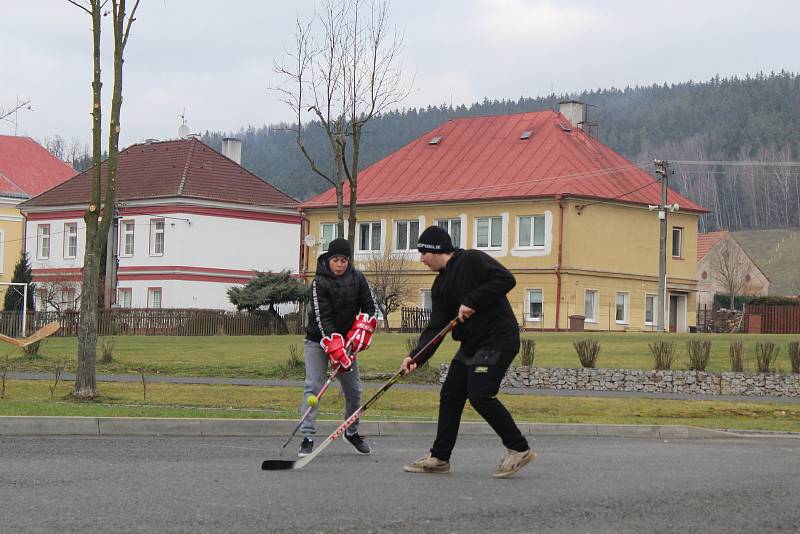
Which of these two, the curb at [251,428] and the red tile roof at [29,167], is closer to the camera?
the curb at [251,428]

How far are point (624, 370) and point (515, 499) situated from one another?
849 inches

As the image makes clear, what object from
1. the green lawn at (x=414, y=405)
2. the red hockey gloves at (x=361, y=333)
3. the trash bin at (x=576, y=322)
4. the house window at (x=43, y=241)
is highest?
the house window at (x=43, y=241)

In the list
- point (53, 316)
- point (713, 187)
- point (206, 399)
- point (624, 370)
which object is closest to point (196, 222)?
point (53, 316)

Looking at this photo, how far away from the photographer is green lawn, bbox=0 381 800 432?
1909cm

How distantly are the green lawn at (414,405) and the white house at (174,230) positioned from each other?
41490 mm

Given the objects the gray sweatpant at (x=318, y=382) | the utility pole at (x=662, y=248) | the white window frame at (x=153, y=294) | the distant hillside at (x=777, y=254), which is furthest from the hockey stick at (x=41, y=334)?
the distant hillside at (x=777, y=254)

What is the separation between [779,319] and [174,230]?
98.7 feet

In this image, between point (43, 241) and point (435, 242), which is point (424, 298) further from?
point (435, 242)

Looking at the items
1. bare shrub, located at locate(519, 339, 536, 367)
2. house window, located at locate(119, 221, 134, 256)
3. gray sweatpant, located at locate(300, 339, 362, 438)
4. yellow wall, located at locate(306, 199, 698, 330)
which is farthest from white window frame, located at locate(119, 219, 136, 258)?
gray sweatpant, located at locate(300, 339, 362, 438)

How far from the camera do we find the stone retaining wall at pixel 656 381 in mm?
28891

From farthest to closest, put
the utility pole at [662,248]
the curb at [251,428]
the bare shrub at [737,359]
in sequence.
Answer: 1. the utility pole at [662,248]
2. the bare shrub at [737,359]
3. the curb at [251,428]

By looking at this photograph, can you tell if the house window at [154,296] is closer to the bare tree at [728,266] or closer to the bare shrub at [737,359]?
the bare shrub at [737,359]

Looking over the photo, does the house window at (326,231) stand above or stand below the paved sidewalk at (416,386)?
above

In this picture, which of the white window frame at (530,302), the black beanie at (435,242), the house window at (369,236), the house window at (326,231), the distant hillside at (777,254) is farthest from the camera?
the distant hillside at (777,254)
